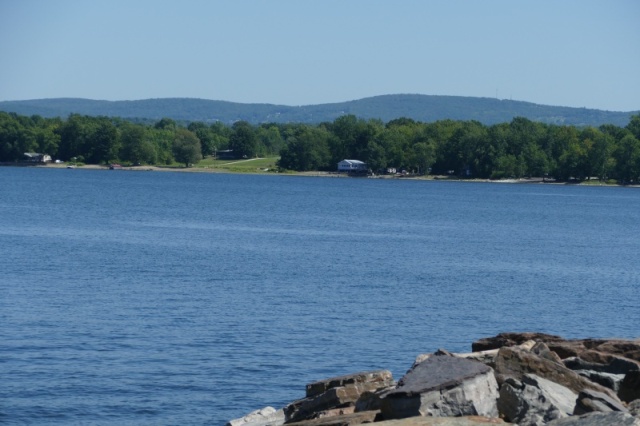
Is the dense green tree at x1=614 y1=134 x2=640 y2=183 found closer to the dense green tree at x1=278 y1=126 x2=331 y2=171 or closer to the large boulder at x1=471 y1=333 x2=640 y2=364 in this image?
the dense green tree at x1=278 y1=126 x2=331 y2=171

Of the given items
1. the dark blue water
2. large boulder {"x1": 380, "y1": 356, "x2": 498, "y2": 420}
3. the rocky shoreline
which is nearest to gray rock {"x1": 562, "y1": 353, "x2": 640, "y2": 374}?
the rocky shoreline

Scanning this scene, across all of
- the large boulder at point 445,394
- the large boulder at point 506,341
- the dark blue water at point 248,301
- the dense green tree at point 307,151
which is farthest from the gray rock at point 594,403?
the dense green tree at point 307,151

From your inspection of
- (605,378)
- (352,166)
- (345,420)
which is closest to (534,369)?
(605,378)

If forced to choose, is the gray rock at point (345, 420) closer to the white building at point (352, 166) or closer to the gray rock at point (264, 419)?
the gray rock at point (264, 419)

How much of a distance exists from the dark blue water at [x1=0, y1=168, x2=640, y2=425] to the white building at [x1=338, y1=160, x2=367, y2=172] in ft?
385

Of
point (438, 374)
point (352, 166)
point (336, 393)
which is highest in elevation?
point (438, 374)

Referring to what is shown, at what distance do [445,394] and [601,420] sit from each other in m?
2.02

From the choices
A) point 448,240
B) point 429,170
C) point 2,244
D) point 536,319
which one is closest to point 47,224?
point 2,244

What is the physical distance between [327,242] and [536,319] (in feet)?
91.4

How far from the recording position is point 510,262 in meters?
51.4

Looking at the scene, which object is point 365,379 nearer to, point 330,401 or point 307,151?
point 330,401

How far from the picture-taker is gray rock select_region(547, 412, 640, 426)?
12.2 m

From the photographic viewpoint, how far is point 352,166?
197625mm

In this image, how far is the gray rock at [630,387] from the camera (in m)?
15.1
